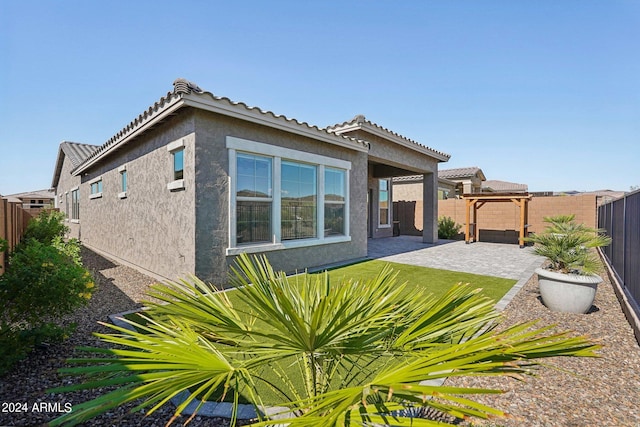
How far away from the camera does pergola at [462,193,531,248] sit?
48.1 feet

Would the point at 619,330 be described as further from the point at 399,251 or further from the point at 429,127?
the point at 429,127

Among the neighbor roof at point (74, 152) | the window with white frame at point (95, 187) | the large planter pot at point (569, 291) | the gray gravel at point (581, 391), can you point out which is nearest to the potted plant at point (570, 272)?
the large planter pot at point (569, 291)

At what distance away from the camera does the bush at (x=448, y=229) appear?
1814 cm

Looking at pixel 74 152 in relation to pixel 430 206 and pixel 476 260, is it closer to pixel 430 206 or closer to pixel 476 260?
pixel 430 206

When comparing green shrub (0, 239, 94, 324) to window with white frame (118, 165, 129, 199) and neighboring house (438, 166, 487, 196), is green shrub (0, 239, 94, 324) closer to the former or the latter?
window with white frame (118, 165, 129, 199)

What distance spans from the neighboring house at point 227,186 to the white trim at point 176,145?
25mm

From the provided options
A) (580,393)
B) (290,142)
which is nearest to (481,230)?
(290,142)

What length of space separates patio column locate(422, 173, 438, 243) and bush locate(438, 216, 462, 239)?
269 centimetres

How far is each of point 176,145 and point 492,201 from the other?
16168 millimetres

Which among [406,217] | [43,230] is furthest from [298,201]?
[406,217]

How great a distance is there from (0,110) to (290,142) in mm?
6784

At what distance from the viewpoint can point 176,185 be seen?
6.98 metres

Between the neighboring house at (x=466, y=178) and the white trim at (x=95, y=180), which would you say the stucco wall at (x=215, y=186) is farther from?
the neighboring house at (x=466, y=178)

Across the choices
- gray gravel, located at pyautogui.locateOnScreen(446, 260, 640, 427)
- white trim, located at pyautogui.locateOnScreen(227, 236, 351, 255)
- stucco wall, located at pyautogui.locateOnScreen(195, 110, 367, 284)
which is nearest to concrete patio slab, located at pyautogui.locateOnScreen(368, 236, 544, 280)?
white trim, located at pyautogui.locateOnScreen(227, 236, 351, 255)
